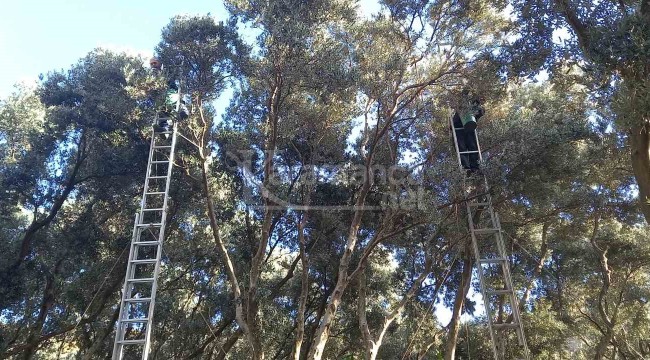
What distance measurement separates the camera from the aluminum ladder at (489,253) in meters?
6.74

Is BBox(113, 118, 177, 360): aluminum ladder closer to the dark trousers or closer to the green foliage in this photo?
the green foliage

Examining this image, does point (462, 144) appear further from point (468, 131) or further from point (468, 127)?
point (468, 127)

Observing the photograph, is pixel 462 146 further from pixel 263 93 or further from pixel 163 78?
pixel 163 78

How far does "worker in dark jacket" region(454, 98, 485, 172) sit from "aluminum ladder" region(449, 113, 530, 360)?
60 mm

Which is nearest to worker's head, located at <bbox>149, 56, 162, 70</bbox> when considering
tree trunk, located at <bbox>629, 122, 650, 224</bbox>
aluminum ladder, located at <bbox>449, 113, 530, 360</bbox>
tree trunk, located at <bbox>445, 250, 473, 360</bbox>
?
aluminum ladder, located at <bbox>449, 113, 530, 360</bbox>

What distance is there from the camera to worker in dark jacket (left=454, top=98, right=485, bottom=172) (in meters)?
8.58

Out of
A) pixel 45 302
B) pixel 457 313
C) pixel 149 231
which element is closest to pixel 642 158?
pixel 457 313

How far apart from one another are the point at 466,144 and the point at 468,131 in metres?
0.33

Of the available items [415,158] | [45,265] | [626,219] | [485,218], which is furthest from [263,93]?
[626,219]

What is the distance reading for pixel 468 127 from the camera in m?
8.58

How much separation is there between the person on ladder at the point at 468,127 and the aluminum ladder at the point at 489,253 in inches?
2.3

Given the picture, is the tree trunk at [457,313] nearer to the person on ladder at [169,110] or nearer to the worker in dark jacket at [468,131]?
the worker in dark jacket at [468,131]

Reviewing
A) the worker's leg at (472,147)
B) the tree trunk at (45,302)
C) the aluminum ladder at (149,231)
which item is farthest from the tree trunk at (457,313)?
the tree trunk at (45,302)

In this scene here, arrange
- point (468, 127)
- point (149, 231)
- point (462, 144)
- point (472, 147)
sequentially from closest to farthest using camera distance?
point (468, 127) < point (472, 147) < point (462, 144) < point (149, 231)
